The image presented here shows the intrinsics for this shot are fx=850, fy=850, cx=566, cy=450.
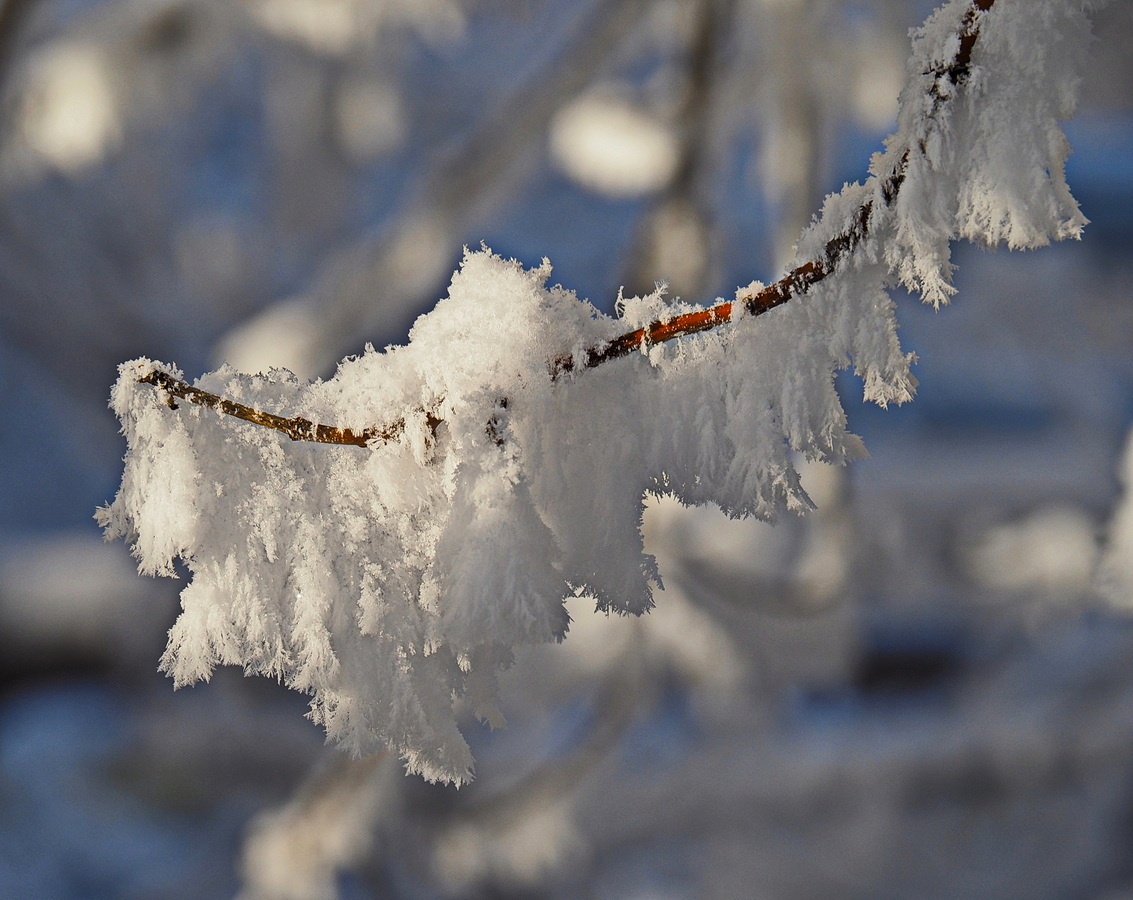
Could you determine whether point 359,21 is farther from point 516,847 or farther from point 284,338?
point 516,847

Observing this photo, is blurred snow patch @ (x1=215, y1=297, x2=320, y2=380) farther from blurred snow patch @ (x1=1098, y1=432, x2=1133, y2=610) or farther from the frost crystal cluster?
blurred snow patch @ (x1=1098, y1=432, x2=1133, y2=610)

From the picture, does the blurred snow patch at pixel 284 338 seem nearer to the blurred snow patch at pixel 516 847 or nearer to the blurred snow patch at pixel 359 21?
the blurred snow patch at pixel 359 21

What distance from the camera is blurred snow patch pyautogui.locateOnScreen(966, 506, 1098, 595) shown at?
0.94 m

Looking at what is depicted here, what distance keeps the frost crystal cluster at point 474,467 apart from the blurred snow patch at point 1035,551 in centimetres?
76

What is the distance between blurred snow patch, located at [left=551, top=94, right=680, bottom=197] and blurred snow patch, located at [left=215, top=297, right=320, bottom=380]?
293 mm

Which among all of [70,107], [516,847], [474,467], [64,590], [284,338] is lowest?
[474,467]

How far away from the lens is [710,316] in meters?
0.24

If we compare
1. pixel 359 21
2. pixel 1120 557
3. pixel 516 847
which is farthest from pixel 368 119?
pixel 1120 557

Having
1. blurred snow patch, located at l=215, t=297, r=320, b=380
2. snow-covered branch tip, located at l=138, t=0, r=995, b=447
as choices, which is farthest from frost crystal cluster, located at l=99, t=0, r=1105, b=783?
blurred snow patch, located at l=215, t=297, r=320, b=380

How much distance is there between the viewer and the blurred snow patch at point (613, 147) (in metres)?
0.84

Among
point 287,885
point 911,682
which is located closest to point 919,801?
point 911,682

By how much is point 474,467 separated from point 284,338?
61 centimetres

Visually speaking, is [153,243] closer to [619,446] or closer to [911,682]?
[619,446]

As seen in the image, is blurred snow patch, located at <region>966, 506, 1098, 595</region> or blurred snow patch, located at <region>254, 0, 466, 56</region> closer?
blurred snow patch, located at <region>254, 0, 466, 56</region>
